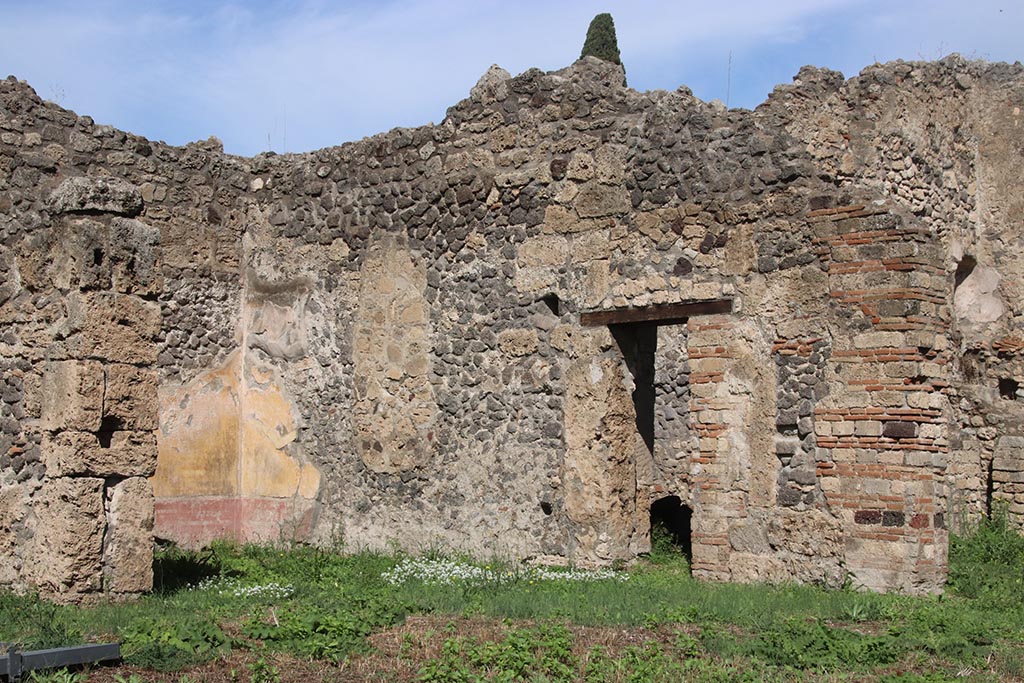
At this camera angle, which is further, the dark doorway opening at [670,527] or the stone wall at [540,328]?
the dark doorway opening at [670,527]

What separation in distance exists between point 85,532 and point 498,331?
4136 millimetres

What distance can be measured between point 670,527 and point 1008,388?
12.8 feet

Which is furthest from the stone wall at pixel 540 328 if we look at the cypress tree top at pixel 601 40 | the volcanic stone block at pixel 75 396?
the cypress tree top at pixel 601 40

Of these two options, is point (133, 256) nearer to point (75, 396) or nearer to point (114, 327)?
point (114, 327)

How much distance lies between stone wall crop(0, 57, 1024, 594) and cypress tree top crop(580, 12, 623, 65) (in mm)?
10988

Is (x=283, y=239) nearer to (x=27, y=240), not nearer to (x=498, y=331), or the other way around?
(x=498, y=331)

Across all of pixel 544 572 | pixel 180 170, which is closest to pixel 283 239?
pixel 180 170

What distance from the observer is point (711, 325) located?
920 cm

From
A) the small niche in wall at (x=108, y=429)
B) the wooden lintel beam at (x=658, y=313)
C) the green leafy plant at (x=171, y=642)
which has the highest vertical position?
the wooden lintel beam at (x=658, y=313)

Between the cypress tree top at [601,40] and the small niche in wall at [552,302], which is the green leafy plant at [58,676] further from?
the cypress tree top at [601,40]

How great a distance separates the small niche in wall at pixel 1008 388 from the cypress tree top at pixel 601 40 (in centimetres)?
1316

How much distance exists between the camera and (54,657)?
5.55 meters

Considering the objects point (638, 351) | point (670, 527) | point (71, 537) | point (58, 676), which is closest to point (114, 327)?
point (71, 537)

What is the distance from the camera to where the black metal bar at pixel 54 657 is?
209 inches
